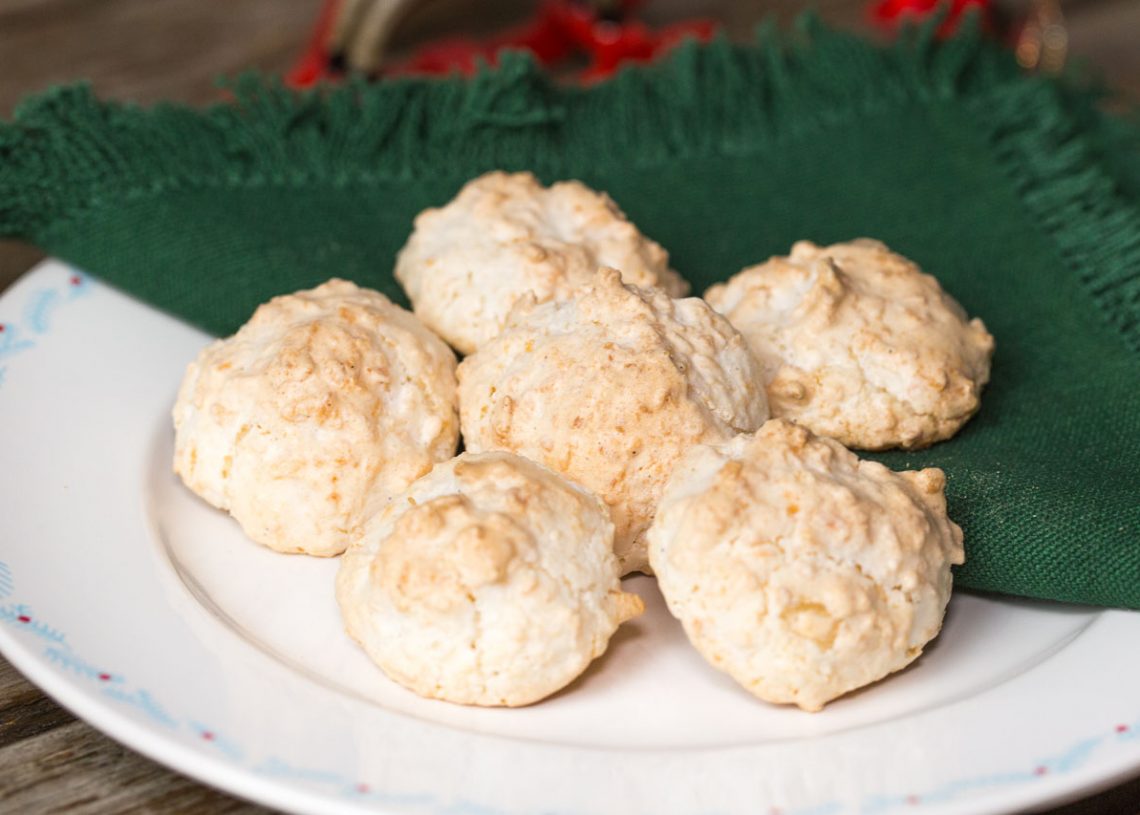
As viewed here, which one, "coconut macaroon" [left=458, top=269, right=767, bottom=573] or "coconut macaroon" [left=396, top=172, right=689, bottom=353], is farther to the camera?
"coconut macaroon" [left=396, top=172, right=689, bottom=353]

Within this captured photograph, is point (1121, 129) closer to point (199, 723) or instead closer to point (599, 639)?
point (599, 639)

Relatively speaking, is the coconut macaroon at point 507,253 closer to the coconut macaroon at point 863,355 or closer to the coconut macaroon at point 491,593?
the coconut macaroon at point 863,355

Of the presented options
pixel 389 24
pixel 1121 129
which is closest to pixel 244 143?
pixel 389 24

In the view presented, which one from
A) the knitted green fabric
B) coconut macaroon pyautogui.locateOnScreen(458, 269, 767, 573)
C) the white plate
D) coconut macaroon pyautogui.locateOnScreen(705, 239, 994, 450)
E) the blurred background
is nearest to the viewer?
the white plate

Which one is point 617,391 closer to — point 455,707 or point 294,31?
point 455,707

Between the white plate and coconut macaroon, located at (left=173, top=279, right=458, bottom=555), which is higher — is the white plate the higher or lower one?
the lower one

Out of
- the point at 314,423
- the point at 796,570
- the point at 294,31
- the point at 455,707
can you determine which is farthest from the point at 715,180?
the point at 294,31

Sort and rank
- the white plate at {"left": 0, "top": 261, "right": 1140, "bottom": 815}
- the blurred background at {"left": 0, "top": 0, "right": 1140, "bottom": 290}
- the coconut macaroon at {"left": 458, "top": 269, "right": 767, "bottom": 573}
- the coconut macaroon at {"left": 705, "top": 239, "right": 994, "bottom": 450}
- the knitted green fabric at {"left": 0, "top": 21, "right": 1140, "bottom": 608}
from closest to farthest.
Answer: the white plate at {"left": 0, "top": 261, "right": 1140, "bottom": 815}, the coconut macaroon at {"left": 458, "top": 269, "right": 767, "bottom": 573}, the coconut macaroon at {"left": 705, "top": 239, "right": 994, "bottom": 450}, the knitted green fabric at {"left": 0, "top": 21, "right": 1140, "bottom": 608}, the blurred background at {"left": 0, "top": 0, "right": 1140, "bottom": 290}

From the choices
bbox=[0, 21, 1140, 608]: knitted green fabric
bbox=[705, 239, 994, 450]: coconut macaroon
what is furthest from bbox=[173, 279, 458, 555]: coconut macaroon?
bbox=[705, 239, 994, 450]: coconut macaroon

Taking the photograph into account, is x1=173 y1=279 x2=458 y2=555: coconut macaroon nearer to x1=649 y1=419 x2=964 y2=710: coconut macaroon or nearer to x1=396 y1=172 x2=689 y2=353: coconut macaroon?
x1=396 y1=172 x2=689 y2=353: coconut macaroon
